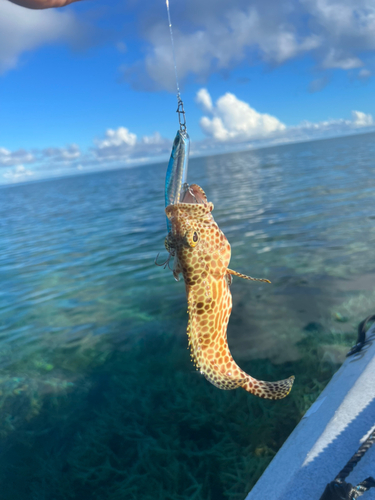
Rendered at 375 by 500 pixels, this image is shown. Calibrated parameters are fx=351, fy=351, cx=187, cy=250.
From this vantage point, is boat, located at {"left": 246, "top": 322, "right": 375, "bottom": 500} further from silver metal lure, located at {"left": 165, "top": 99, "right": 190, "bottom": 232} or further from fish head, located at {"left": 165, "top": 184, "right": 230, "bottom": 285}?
silver metal lure, located at {"left": 165, "top": 99, "right": 190, "bottom": 232}

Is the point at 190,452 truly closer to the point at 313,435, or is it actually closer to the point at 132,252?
the point at 313,435

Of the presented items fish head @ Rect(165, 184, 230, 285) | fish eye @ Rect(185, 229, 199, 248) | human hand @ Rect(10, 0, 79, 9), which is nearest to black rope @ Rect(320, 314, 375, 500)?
fish head @ Rect(165, 184, 230, 285)

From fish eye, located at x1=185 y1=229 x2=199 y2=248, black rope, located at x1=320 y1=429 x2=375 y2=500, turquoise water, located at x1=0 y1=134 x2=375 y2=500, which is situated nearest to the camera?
black rope, located at x1=320 y1=429 x2=375 y2=500

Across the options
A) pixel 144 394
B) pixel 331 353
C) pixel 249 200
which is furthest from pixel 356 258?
pixel 249 200

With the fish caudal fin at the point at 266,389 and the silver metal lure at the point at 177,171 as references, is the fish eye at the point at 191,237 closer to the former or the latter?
the silver metal lure at the point at 177,171

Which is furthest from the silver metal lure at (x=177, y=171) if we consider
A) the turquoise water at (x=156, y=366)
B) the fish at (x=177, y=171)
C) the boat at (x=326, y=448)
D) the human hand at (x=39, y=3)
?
the turquoise water at (x=156, y=366)

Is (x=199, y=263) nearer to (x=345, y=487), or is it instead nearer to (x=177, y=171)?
(x=177, y=171)
